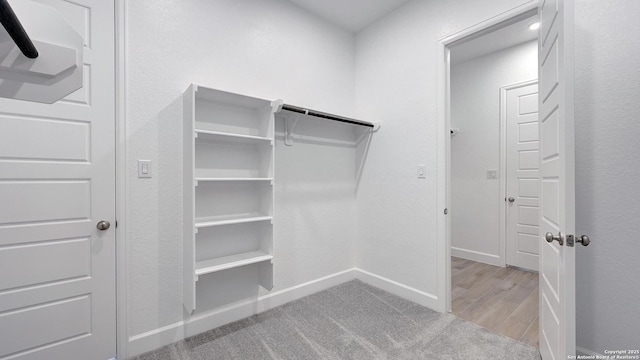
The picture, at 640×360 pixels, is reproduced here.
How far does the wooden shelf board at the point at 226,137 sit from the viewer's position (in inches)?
70.9

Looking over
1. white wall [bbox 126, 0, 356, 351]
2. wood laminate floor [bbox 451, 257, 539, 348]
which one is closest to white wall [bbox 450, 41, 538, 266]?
wood laminate floor [bbox 451, 257, 539, 348]

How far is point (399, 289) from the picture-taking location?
101 inches

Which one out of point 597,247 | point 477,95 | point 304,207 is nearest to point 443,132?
point 597,247

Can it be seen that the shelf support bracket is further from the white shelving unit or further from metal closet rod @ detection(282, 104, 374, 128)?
the white shelving unit

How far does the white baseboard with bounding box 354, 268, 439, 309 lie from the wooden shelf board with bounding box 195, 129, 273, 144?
1825 millimetres

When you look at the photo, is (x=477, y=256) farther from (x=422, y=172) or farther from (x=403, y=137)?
(x=403, y=137)

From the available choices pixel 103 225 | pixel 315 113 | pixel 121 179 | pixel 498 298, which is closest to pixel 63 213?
pixel 103 225

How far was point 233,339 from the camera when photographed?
192 cm

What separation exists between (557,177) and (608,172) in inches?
21.4

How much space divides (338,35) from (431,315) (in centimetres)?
288

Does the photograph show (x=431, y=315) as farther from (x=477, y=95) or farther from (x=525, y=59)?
(x=525, y=59)

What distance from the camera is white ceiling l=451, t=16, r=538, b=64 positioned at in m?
2.92

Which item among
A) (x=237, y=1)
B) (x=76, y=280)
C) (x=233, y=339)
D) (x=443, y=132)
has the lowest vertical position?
(x=233, y=339)

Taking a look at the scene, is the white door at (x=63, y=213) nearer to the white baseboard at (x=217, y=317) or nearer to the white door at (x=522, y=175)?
the white baseboard at (x=217, y=317)
